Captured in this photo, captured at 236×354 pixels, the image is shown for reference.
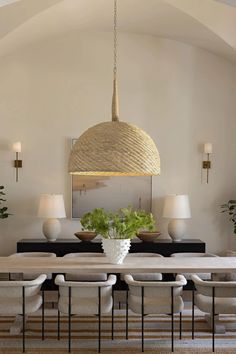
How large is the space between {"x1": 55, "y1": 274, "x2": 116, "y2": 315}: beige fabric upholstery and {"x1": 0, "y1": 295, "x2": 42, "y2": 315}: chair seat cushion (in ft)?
0.78

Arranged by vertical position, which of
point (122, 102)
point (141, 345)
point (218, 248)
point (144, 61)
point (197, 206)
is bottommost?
point (141, 345)

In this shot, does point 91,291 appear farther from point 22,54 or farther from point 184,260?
point 22,54

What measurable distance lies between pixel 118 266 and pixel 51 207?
2.23 m

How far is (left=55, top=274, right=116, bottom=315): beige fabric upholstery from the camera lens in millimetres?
4219

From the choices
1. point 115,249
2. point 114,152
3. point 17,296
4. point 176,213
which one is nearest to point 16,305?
point 17,296

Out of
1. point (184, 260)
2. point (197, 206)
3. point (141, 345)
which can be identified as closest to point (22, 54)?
point (197, 206)

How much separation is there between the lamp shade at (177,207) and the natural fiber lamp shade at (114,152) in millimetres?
2727

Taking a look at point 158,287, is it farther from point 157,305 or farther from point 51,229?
point 51,229

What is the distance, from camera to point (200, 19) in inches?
230

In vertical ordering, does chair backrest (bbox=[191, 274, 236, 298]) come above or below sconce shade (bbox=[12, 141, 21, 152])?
below

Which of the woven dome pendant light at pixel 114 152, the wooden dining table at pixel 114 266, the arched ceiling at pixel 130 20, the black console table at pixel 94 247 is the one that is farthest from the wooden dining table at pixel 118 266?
the arched ceiling at pixel 130 20

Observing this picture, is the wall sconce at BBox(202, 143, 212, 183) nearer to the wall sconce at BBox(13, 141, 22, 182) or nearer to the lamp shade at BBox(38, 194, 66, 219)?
the lamp shade at BBox(38, 194, 66, 219)

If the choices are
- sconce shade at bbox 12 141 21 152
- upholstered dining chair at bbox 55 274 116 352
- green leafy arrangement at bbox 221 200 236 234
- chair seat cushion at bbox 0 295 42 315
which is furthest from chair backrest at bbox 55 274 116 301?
green leafy arrangement at bbox 221 200 236 234

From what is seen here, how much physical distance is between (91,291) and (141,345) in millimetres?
759
